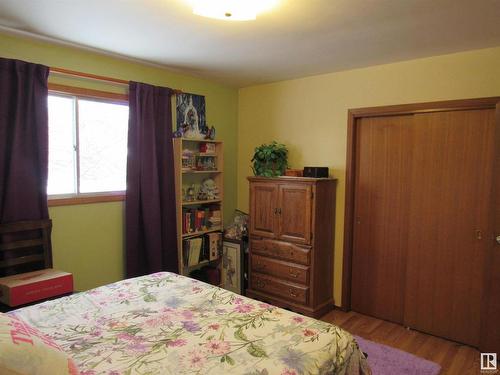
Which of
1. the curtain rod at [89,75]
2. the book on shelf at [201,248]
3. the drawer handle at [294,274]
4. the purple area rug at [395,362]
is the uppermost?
the curtain rod at [89,75]

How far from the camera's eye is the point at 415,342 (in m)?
3.03

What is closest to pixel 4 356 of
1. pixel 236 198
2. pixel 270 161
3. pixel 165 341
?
pixel 165 341

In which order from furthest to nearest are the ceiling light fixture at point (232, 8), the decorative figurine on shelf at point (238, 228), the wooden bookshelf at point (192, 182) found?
1. the decorative figurine on shelf at point (238, 228)
2. the wooden bookshelf at point (192, 182)
3. the ceiling light fixture at point (232, 8)

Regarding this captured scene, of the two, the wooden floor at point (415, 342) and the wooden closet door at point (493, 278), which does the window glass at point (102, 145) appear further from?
the wooden closet door at point (493, 278)

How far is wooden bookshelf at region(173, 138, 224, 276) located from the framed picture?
0.16m

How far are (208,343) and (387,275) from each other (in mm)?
2368

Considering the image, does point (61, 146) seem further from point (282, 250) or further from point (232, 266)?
point (282, 250)

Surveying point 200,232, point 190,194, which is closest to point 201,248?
point 200,232

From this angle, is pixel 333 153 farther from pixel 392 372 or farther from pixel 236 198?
pixel 392 372

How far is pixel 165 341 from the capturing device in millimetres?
1628

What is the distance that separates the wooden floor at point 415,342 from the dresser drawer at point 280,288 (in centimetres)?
33

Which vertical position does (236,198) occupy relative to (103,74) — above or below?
below

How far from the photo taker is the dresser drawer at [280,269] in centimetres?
343

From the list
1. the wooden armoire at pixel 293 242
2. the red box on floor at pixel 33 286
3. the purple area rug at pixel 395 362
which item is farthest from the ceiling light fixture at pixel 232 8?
the purple area rug at pixel 395 362
